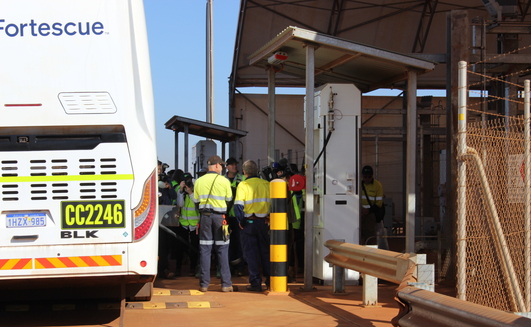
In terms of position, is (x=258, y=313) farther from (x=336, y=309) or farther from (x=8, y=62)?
(x=8, y=62)

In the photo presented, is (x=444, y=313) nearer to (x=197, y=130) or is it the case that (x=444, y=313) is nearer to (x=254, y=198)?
(x=254, y=198)

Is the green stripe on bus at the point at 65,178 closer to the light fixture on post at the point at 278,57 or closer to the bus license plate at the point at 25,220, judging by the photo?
the bus license plate at the point at 25,220

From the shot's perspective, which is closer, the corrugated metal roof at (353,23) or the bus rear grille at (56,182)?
the bus rear grille at (56,182)

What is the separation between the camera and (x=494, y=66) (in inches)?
488

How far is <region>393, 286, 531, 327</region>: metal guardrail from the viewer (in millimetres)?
4668

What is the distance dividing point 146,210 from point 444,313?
336 cm

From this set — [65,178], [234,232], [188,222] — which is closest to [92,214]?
[65,178]

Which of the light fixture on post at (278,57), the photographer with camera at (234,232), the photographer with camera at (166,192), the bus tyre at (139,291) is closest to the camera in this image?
the bus tyre at (139,291)

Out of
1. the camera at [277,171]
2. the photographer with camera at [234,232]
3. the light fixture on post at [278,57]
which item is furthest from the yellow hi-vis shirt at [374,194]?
the light fixture on post at [278,57]

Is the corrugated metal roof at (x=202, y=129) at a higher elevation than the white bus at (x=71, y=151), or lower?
higher

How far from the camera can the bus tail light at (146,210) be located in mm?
7188

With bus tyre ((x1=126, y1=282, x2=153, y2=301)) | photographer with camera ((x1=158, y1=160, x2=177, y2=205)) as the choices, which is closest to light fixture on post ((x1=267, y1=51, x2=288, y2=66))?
photographer with camera ((x1=158, y1=160, x2=177, y2=205))

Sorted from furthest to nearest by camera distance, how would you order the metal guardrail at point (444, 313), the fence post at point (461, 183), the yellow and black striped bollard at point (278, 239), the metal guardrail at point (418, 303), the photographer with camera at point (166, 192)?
the photographer with camera at point (166, 192), the yellow and black striped bollard at point (278, 239), the fence post at point (461, 183), the metal guardrail at point (418, 303), the metal guardrail at point (444, 313)

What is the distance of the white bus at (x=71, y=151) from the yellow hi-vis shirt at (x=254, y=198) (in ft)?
12.2
